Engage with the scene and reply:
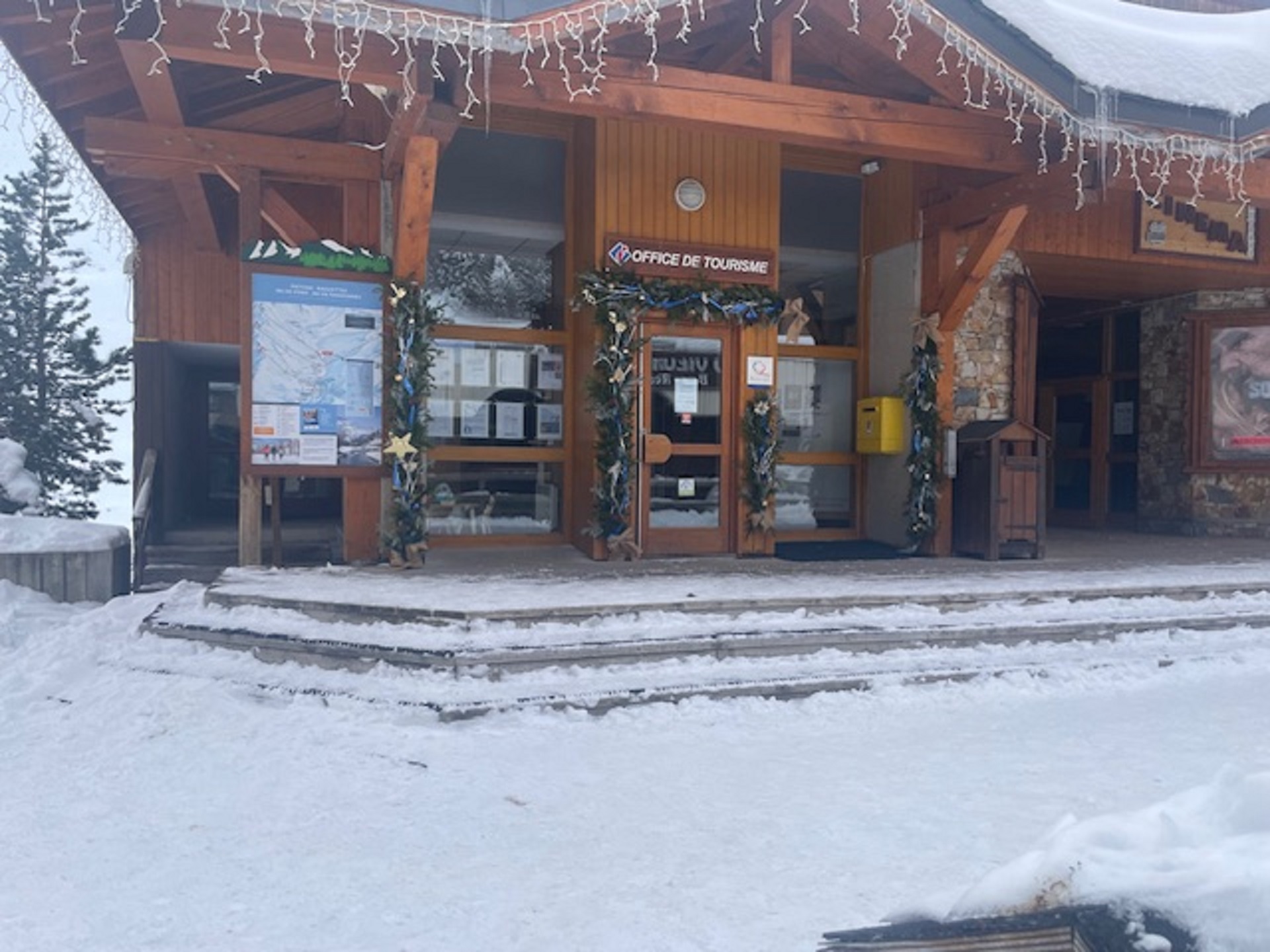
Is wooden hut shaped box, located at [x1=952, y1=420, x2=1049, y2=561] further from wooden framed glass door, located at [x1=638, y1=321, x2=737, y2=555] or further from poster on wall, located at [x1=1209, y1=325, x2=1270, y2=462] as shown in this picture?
poster on wall, located at [x1=1209, y1=325, x2=1270, y2=462]

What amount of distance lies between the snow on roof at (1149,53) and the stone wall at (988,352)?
2.11m

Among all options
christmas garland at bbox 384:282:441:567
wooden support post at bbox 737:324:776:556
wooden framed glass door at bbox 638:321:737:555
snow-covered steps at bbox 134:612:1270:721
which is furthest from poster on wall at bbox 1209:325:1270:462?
christmas garland at bbox 384:282:441:567

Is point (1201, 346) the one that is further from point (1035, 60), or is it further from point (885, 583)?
point (885, 583)

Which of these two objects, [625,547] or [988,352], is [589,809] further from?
[988,352]

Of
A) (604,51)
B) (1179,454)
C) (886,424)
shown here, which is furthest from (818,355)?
(1179,454)

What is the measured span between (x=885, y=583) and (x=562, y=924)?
437 cm

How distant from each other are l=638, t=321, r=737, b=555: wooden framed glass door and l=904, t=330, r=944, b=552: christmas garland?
1783 millimetres

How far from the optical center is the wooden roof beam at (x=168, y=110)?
545 cm

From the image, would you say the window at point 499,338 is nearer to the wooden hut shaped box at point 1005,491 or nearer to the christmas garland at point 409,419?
the christmas garland at point 409,419

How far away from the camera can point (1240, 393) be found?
10.6m

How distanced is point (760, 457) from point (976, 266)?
8.41 ft

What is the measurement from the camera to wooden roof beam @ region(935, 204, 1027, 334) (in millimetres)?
7773

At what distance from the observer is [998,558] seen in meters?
8.19

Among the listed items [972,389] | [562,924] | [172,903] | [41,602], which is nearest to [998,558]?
[972,389]
